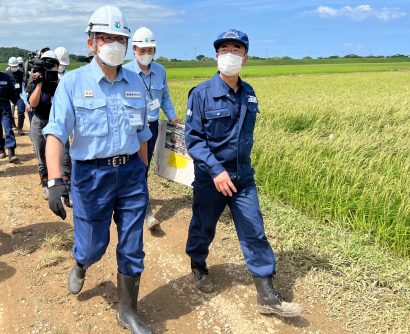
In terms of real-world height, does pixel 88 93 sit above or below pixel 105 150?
above

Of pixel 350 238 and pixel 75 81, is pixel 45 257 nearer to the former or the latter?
pixel 75 81

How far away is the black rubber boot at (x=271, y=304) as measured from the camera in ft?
10.1

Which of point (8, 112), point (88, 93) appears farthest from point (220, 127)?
point (8, 112)

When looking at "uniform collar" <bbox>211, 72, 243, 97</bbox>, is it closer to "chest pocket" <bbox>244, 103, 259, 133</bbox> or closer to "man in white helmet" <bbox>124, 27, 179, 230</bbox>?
"chest pocket" <bbox>244, 103, 259, 133</bbox>

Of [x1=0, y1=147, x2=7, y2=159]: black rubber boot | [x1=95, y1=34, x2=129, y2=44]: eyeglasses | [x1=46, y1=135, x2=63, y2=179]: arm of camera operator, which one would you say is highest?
[x1=95, y1=34, x2=129, y2=44]: eyeglasses

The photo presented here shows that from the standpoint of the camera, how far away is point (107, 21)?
278cm

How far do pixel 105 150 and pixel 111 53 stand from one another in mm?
682

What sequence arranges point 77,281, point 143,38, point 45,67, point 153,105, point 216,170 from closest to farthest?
point 216,170
point 77,281
point 143,38
point 153,105
point 45,67

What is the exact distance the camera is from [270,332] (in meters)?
3.06

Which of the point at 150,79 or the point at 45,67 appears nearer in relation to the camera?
the point at 150,79

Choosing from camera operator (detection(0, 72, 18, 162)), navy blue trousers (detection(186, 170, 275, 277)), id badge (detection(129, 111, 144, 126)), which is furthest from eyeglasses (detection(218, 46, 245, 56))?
camera operator (detection(0, 72, 18, 162))

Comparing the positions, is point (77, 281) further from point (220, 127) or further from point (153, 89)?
point (153, 89)

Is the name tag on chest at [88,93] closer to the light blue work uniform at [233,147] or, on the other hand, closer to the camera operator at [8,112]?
the light blue work uniform at [233,147]

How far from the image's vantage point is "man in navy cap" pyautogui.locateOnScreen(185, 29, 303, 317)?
3.15 m
